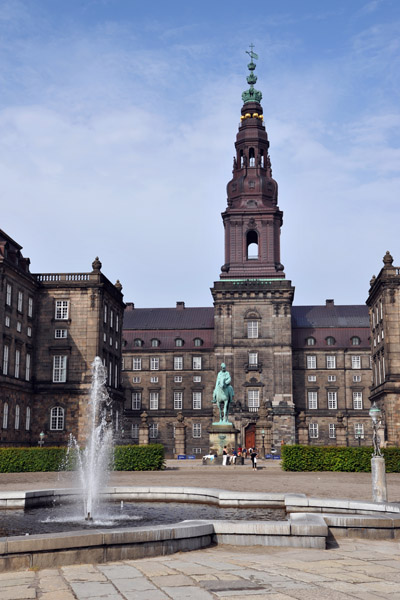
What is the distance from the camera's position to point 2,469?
39.8m

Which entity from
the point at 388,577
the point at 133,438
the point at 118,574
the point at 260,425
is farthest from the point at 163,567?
the point at 133,438

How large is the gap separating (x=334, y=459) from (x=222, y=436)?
448 inches

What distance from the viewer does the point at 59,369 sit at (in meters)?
62.8

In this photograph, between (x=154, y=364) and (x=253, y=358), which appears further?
(x=154, y=364)

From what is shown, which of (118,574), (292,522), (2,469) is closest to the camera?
(118,574)

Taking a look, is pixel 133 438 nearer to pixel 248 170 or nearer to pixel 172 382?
pixel 172 382

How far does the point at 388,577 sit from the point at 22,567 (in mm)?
5893

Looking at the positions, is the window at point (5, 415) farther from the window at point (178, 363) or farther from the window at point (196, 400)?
the window at point (178, 363)

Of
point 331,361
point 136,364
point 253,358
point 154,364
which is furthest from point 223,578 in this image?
point 136,364

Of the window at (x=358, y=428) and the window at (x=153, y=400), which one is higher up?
the window at (x=153, y=400)

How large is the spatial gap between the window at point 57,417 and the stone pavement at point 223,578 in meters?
51.4

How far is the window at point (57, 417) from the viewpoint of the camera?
61938 millimetres

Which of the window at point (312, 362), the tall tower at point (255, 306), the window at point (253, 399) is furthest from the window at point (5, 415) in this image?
the window at point (312, 362)

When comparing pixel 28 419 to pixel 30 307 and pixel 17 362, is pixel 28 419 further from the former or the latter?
pixel 30 307
